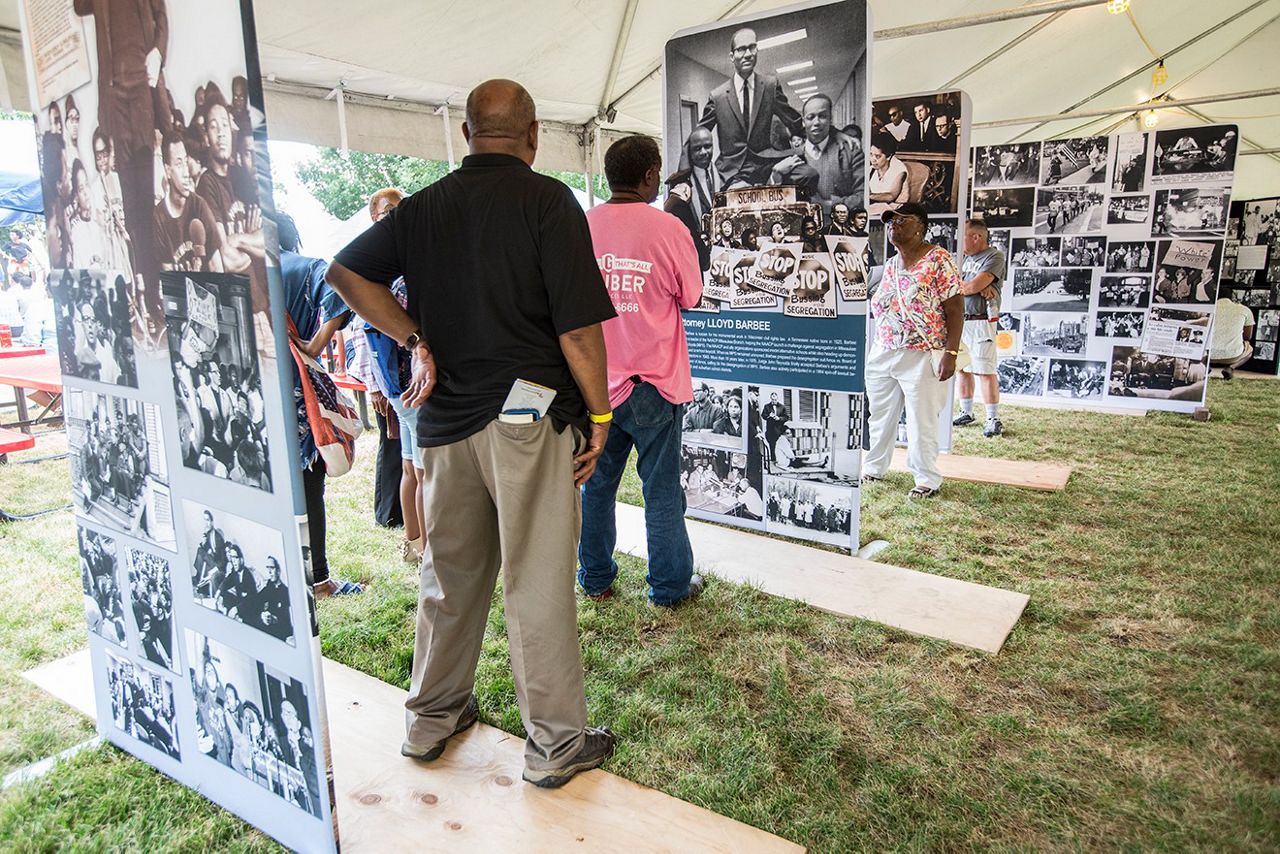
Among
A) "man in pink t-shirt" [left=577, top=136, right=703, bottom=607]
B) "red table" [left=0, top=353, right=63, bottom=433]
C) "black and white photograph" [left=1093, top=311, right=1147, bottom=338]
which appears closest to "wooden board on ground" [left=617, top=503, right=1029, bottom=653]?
"man in pink t-shirt" [left=577, top=136, right=703, bottom=607]

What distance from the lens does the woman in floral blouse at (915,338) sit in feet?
14.7

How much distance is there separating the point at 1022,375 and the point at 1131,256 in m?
1.54

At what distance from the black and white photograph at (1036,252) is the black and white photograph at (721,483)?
5322mm

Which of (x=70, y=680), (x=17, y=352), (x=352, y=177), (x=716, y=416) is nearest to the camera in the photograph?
(x=70, y=680)

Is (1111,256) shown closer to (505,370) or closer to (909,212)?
(909,212)

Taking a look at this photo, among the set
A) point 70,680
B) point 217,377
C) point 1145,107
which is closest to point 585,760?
point 217,377

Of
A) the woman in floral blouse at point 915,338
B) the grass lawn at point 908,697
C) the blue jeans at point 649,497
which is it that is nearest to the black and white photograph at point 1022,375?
the woman in floral blouse at point 915,338

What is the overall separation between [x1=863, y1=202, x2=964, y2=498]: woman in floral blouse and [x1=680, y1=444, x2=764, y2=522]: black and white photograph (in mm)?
1351

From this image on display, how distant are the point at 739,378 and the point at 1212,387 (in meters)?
8.16

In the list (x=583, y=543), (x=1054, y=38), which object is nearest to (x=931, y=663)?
(x=583, y=543)

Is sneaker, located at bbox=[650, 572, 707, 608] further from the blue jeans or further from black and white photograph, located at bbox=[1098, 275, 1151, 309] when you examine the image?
black and white photograph, located at bbox=[1098, 275, 1151, 309]

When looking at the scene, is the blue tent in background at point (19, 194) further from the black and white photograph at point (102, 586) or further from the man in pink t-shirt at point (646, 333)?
the man in pink t-shirt at point (646, 333)

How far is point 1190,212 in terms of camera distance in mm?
6973

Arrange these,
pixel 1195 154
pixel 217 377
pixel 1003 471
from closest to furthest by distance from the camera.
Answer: pixel 217 377 < pixel 1003 471 < pixel 1195 154
